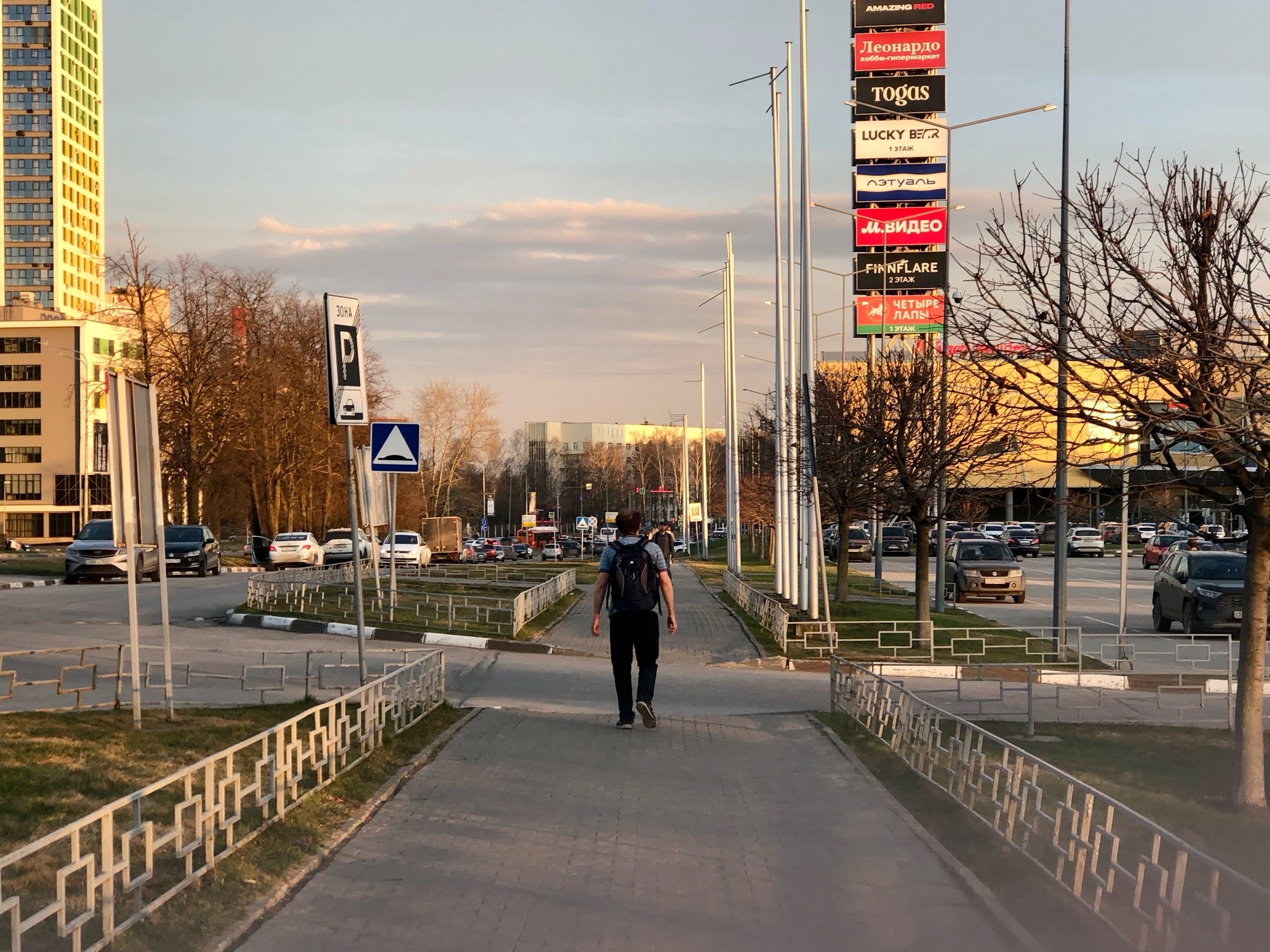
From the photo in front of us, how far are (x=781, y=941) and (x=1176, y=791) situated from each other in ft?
15.8

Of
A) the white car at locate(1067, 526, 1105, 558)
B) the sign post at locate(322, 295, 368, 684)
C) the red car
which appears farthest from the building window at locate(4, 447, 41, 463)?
the sign post at locate(322, 295, 368, 684)

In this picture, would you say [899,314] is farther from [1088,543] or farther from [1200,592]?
[1088,543]

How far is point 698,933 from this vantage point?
5426mm

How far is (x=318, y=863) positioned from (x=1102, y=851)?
361cm

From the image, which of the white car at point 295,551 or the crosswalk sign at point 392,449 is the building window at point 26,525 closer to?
the white car at point 295,551

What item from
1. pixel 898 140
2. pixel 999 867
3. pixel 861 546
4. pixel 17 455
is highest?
pixel 898 140

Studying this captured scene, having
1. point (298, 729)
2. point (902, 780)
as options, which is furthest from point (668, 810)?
point (298, 729)

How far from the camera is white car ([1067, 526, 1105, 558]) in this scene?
68.6 m

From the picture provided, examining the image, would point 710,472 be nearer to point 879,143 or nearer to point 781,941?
point 879,143

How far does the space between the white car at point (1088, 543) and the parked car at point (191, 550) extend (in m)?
44.8

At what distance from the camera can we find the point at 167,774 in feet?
27.1

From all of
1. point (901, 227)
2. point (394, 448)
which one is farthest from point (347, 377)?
point (901, 227)

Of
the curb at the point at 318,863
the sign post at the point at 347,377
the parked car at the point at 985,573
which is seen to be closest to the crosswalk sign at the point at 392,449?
the sign post at the point at 347,377

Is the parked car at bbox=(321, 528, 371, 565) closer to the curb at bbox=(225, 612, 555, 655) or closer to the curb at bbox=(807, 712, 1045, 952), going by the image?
the curb at bbox=(225, 612, 555, 655)
